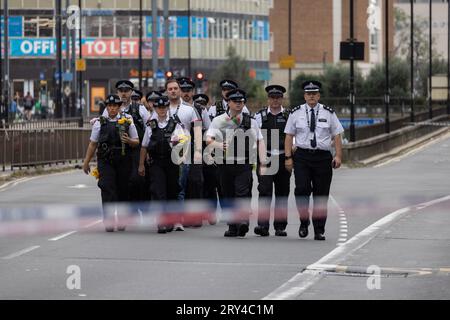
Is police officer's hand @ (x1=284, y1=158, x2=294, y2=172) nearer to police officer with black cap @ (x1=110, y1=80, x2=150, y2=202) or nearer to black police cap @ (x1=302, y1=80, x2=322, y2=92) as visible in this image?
black police cap @ (x1=302, y1=80, x2=322, y2=92)

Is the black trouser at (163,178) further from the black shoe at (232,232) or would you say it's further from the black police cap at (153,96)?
the black shoe at (232,232)

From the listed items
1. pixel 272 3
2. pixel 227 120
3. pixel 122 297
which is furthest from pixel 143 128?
pixel 272 3

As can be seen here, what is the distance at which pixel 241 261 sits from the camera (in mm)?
16141

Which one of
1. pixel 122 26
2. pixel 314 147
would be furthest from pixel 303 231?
pixel 122 26

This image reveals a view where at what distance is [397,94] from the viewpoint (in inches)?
4532

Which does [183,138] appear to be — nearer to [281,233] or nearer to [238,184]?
[238,184]

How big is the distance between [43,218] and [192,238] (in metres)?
4.22

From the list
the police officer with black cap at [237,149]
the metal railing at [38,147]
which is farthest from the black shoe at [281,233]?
the metal railing at [38,147]

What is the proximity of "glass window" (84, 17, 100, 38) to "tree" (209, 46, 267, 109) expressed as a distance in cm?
937

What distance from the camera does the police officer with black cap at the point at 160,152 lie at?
65.3 feet

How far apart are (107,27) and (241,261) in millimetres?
97644

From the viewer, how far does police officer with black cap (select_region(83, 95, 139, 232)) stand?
65.4ft

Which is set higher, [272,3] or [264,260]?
[272,3]
